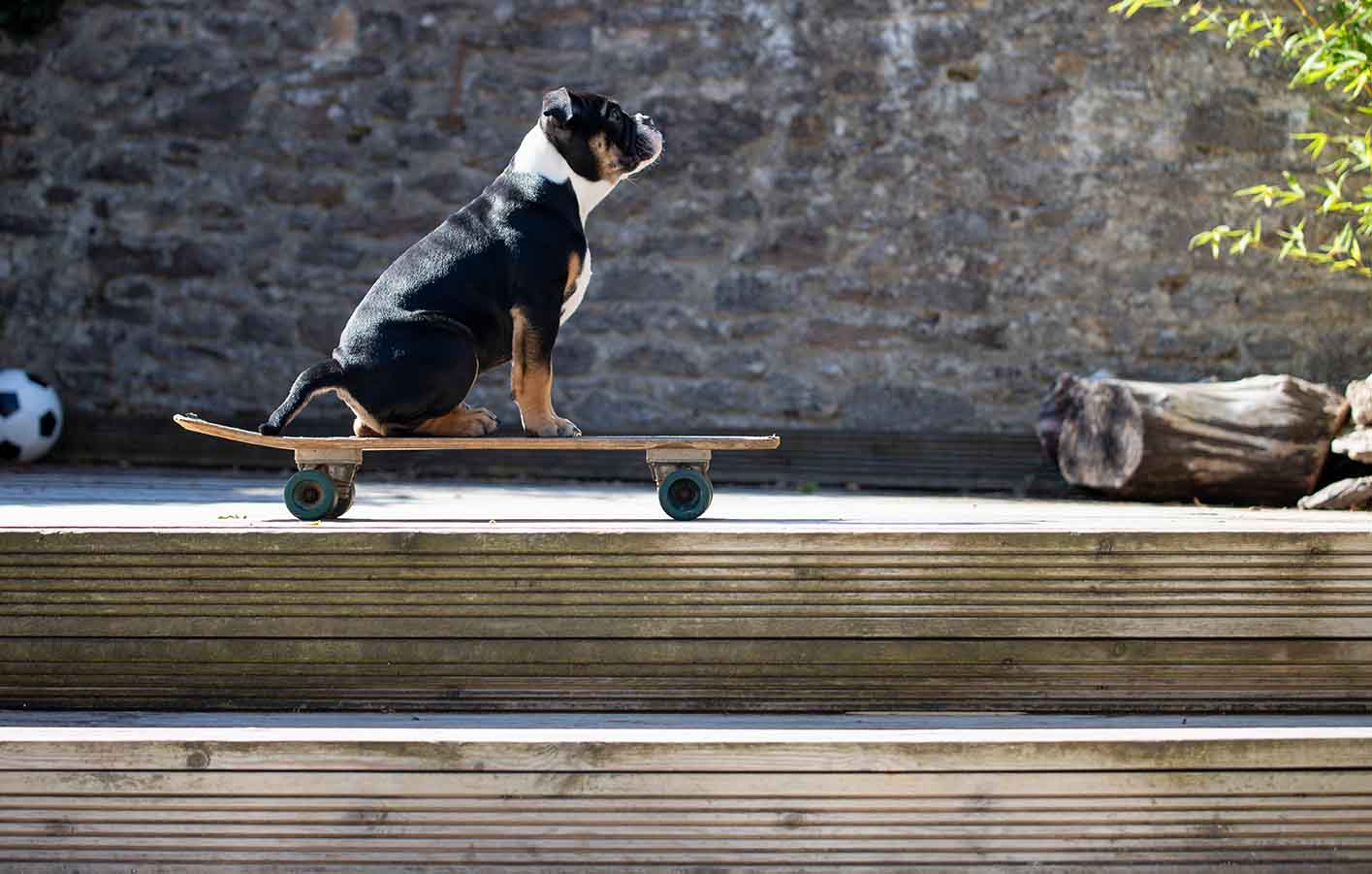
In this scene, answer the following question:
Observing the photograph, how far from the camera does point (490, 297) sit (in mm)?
2543

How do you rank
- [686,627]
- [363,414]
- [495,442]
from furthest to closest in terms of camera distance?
[363,414], [495,442], [686,627]

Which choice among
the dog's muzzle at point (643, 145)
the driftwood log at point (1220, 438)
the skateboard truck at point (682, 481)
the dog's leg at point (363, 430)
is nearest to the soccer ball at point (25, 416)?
the dog's leg at point (363, 430)

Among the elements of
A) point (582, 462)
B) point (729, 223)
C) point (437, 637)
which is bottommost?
point (582, 462)

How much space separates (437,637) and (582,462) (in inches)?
131

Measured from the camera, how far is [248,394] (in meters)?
5.62

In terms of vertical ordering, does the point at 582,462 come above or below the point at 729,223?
below

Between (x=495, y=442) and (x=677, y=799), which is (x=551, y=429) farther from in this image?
(x=677, y=799)

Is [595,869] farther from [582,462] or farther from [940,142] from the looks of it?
[940,142]

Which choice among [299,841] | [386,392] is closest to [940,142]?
[386,392]

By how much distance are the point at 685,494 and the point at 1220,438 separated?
240 centimetres

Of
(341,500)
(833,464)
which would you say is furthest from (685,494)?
(833,464)

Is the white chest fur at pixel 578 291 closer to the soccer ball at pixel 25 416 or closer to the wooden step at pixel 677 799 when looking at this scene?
the wooden step at pixel 677 799

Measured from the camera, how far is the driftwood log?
412cm

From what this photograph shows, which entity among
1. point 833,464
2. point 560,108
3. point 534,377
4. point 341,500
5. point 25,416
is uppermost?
point 560,108
